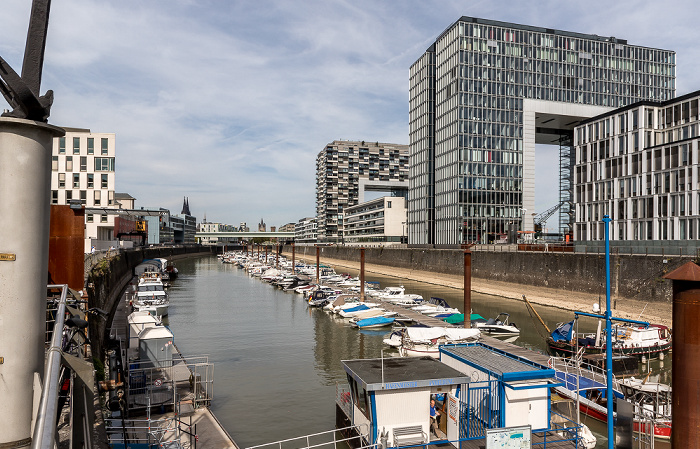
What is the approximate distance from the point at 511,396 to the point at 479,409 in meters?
1.23

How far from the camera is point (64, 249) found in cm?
1745

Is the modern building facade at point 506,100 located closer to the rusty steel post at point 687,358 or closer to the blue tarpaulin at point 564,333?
the blue tarpaulin at point 564,333

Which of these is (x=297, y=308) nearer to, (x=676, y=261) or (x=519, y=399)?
(x=676, y=261)

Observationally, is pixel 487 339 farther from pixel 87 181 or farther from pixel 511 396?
pixel 87 181

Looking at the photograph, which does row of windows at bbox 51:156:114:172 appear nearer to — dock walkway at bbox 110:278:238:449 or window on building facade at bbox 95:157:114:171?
window on building facade at bbox 95:157:114:171

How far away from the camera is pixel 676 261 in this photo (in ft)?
142

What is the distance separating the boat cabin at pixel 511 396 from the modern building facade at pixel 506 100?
93.1m

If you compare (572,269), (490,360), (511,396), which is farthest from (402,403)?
(572,269)

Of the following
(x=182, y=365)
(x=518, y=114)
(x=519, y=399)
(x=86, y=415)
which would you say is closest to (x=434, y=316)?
(x=182, y=365)

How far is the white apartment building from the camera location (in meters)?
87.1

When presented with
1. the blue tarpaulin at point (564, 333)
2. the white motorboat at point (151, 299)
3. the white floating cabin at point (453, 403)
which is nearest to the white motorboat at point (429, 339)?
the blue tarpaulin at point (564, 333)

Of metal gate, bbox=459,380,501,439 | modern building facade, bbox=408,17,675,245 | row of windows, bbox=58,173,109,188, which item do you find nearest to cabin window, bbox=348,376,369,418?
metal gate, bbox=459,380,501,439

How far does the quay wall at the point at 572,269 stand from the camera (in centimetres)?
4406

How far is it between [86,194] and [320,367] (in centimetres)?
7577
